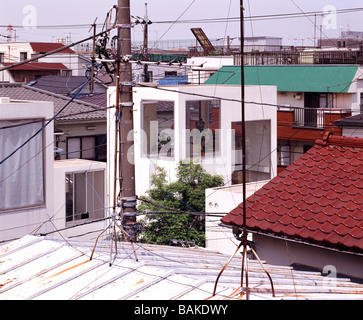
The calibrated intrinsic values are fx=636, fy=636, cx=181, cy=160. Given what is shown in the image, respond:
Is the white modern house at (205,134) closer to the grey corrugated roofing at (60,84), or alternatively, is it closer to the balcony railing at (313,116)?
the balcony railing at (313,116)

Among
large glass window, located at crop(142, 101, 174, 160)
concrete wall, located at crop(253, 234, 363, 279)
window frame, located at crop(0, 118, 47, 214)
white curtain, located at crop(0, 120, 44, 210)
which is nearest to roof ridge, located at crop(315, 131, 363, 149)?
Result: concrete wall, located at crop(253, 234, 363, 279)

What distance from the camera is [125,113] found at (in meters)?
9.98

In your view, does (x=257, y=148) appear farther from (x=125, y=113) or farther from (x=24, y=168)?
(x=125, y=113)

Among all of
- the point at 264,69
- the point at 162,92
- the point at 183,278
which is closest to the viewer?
the point at 183,278

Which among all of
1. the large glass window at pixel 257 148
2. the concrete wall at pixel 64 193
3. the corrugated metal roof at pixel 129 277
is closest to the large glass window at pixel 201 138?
the large glass window at pixel 257 148

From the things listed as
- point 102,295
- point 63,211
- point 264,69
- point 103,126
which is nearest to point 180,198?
point 63,211

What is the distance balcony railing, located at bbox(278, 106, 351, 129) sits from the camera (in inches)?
1125

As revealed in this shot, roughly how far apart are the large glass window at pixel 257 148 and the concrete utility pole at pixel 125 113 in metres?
14.6

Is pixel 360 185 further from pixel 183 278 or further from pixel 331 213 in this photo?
pixel 183 278

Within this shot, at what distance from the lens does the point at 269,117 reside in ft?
81.0

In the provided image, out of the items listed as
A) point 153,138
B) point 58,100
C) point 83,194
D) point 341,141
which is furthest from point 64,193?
point 341,141

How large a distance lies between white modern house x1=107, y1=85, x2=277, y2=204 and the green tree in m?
1.24

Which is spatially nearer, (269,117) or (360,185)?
(360,185)
